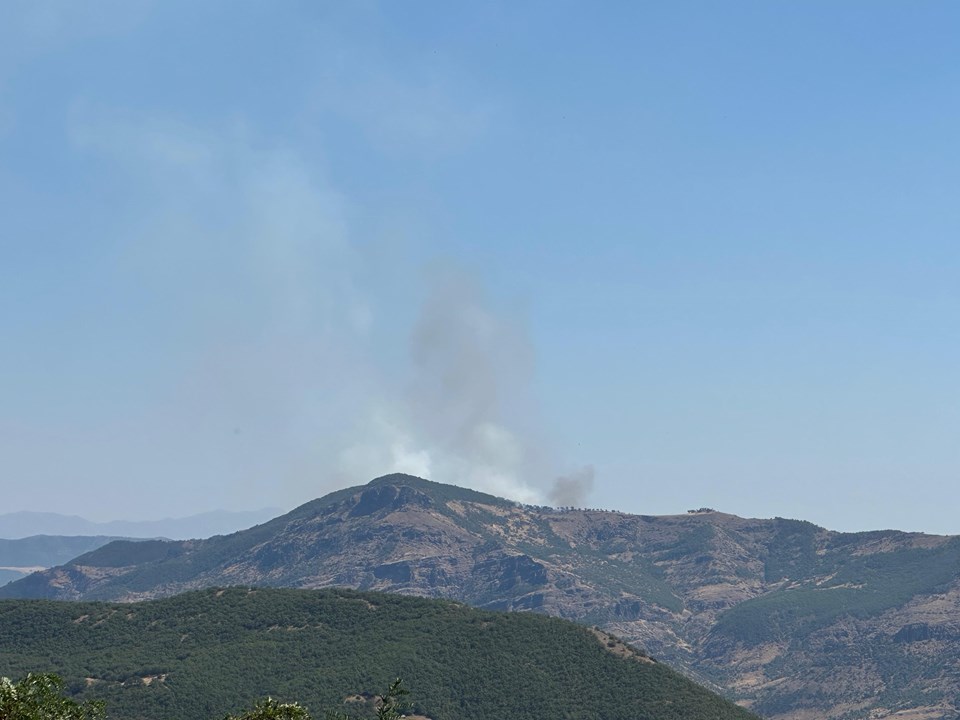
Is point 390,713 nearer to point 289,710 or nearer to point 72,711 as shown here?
point 289,710

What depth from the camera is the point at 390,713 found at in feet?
357

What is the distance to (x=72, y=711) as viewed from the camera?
96.5m

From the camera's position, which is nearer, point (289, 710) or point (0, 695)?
point (0, 695)

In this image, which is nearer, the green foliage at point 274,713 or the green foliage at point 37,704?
the green foliage at point 37,704

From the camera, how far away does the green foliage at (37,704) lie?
273 feet

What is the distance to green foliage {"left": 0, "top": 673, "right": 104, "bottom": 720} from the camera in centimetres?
8325

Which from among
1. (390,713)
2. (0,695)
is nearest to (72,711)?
(0,695)

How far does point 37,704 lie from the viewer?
88.0m

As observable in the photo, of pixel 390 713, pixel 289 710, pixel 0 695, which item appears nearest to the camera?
pixel 0 695

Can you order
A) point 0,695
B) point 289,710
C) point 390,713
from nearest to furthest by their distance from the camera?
point 0,695, point 289,710, point 390,713

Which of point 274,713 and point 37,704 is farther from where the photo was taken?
point 274,713

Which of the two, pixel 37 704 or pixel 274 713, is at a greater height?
pixel 37 704

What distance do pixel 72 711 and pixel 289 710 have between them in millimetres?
17130

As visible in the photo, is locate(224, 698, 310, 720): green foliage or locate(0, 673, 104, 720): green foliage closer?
locate(0, 673, 104, 720): green foliage
